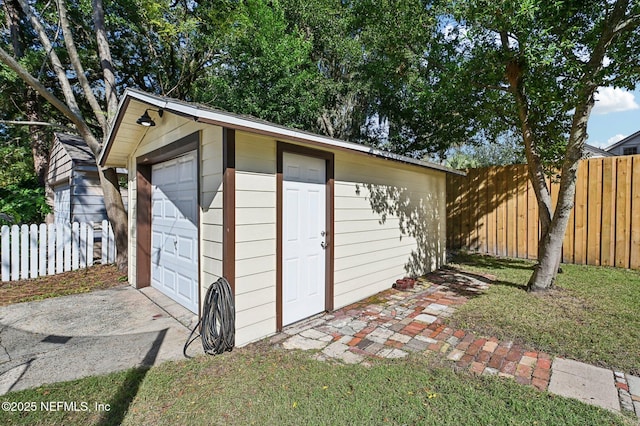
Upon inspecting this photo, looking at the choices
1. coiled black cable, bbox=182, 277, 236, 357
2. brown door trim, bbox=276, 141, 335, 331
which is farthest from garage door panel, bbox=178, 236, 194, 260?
brown door trim, bbox=276, 141, 335, 331

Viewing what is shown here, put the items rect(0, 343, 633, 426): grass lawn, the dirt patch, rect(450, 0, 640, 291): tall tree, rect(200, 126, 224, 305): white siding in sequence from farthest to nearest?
1. the dirt patch
2. rect(450, 0, 640, 291): tall tree
3. rect(200, 126, 224, 305): white siding
4. rect(0, 343, 633, 426): grass lawn

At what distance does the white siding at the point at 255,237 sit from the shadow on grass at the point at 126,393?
34.0 inches

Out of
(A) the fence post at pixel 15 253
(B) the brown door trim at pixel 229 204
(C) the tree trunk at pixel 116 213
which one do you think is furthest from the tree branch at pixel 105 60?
(B) the brown door trim at pixel 229 204

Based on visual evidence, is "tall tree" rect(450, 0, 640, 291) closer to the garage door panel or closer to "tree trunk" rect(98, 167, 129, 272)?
the garage door panel

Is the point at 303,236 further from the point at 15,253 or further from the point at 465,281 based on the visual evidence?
the point at 15,253

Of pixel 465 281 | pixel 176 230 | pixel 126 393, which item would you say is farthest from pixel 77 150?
pixel 465 281

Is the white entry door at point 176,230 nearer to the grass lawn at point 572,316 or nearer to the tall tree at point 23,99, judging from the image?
the grass lawn at point 572,316

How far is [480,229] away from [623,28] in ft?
17.4

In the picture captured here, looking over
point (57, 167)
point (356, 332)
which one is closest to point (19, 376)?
point (356, 332)

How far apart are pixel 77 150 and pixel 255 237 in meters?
7.97

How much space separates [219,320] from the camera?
10.1 ft

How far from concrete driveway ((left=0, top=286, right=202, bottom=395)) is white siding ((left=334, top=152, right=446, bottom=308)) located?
228 centimetres

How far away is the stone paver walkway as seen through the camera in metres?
2.80

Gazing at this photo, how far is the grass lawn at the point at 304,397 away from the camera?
218 cm
